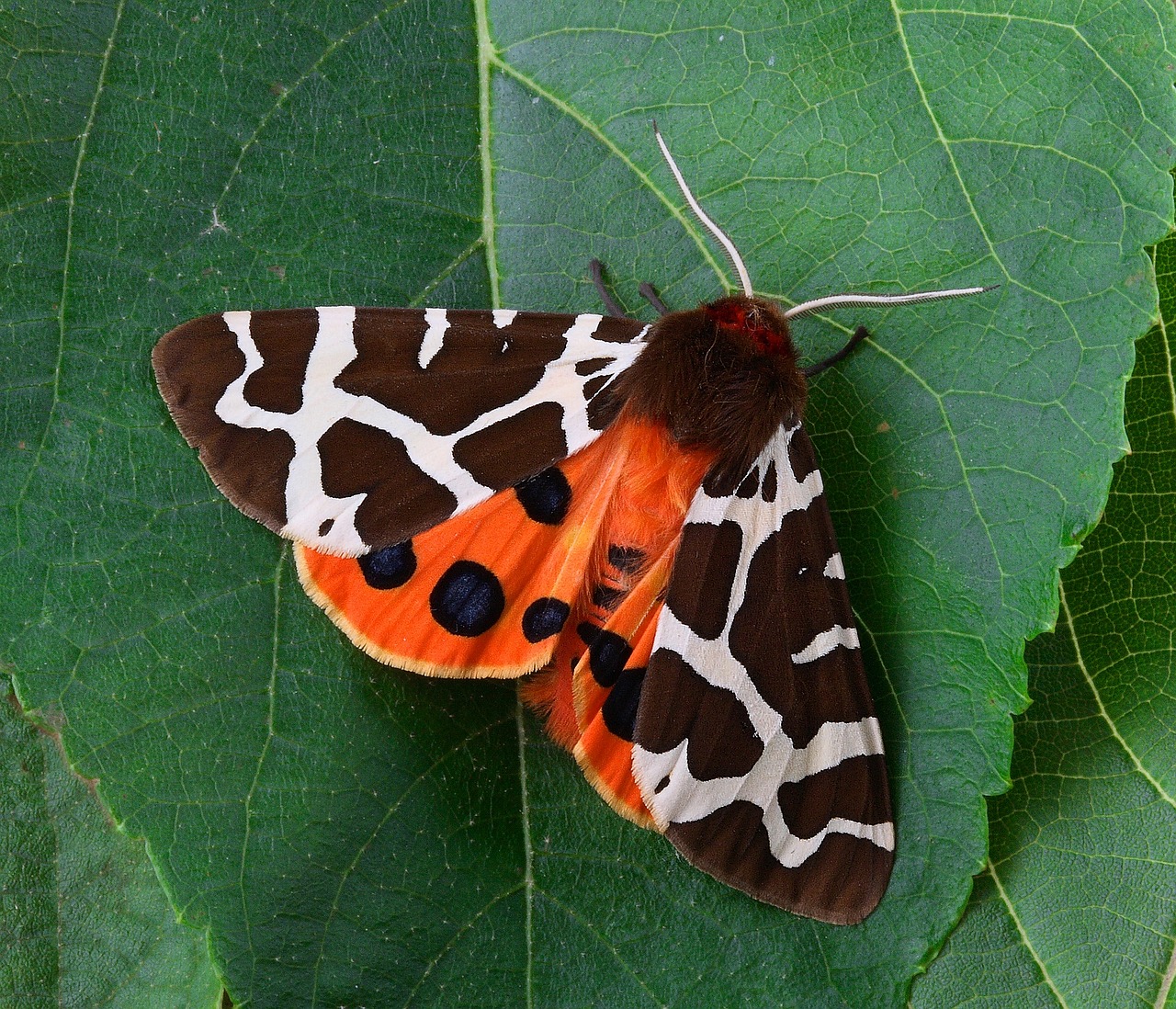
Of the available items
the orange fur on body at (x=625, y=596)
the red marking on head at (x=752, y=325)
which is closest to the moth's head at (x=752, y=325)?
the red marking on head at (x=752, y=325)

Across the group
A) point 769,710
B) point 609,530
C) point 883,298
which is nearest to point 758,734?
point 769,710

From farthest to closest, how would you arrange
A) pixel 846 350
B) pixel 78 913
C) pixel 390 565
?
1. pixel 78 913
2. pixel 846 350
3. pixel 390 565

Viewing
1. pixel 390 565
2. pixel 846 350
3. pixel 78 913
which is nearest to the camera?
pixel 390 565

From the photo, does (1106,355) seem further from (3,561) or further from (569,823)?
(3,561)

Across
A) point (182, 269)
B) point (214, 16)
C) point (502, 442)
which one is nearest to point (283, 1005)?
point (502, 442)

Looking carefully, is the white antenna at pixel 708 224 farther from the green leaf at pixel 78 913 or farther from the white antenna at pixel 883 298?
the green leaf at pixel 78 913

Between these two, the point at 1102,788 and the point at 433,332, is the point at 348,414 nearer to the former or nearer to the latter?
the point at 433,332
